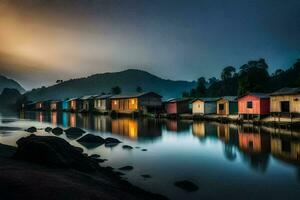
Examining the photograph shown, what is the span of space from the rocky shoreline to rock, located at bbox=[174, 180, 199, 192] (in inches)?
77.9

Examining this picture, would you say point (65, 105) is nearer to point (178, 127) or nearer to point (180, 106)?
point (180, 106)

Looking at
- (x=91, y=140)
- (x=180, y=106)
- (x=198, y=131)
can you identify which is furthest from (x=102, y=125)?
(x=180, y=106)

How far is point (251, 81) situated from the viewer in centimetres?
5881

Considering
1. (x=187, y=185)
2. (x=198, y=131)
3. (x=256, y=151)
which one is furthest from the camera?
(x=198, y=131)

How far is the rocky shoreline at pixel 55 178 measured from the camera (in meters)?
8.96

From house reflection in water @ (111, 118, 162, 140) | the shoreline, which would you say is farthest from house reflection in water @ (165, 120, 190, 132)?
the shoreline

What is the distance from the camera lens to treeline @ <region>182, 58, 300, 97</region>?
58925mm

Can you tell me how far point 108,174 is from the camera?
1532 cm

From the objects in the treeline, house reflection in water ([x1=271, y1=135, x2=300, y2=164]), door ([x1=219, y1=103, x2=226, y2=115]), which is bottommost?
house reflection in water ([x1=271, y1=135, x2=300, y2=164])

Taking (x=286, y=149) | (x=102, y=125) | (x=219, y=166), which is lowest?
(x=219, y=166)

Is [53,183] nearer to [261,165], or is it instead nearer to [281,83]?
[261,165]

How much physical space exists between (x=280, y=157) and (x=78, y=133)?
25.5 m

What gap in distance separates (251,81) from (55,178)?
55135mm

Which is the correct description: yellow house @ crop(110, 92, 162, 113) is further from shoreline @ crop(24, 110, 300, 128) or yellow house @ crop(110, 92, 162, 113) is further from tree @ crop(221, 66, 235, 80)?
tree @ crop(221, 66, 235, 80)
